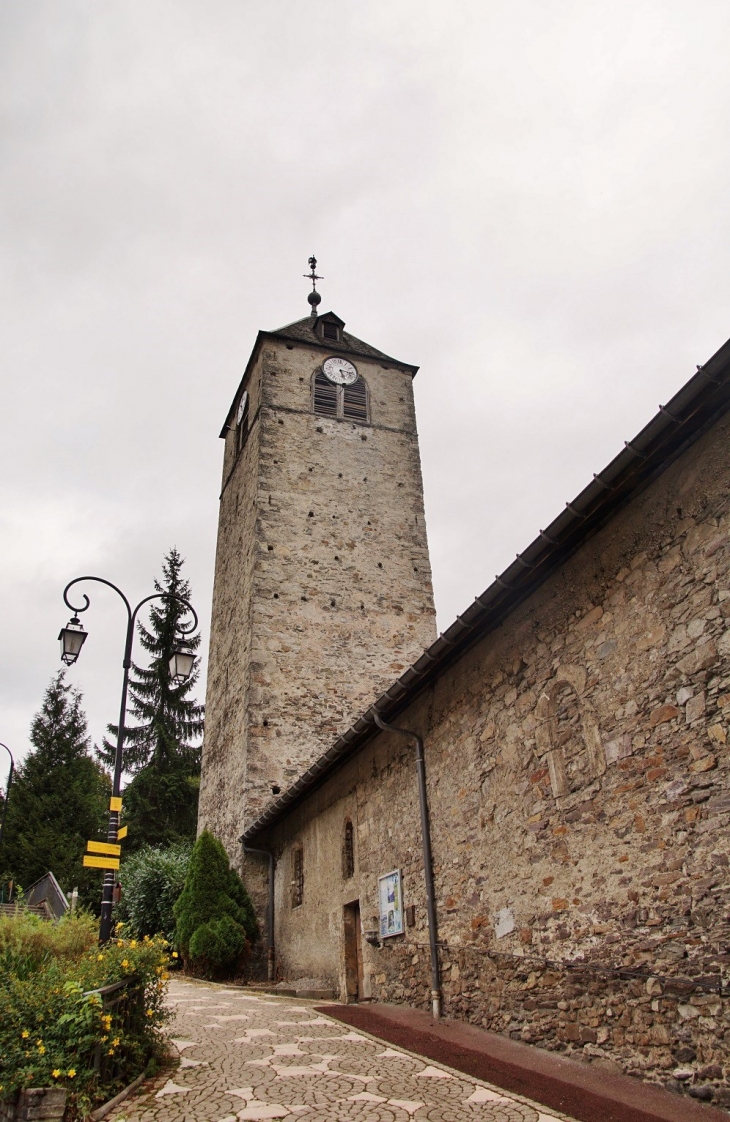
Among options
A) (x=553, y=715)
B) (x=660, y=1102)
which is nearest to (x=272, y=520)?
(x=553, y=715)

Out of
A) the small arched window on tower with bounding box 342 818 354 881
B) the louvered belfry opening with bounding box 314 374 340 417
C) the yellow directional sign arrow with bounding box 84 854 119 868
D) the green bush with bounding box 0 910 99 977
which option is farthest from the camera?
the louvered belfry opening with bounding box 314 374 340 417

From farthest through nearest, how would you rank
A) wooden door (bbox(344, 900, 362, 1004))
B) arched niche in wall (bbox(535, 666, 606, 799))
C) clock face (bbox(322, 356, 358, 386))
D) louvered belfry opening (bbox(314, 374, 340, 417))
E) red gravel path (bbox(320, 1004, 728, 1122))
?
clock face (bbox(322, 356, 358, 386)) → louvered belfry opening (bbox(314, 374, 340, 417)) → wooden door (bbox(344, 900, 362, 1004)) → arched niche in wall (bbox(535, 666, 606, 799)) → red gravel path (bbox(320, 1004, 728, 1122))

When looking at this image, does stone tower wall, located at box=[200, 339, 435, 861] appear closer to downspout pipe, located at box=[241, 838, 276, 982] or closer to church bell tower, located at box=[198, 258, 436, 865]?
church bell tower, located at box=[198, 258, 436, 865]

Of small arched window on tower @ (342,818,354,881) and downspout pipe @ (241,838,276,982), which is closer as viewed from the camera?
small arched window on tower @ (342,818,354,881)

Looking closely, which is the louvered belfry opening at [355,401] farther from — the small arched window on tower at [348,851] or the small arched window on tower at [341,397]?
the small arched window on tower at [348,851]

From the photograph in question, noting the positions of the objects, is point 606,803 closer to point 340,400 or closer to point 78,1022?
point 78,1022

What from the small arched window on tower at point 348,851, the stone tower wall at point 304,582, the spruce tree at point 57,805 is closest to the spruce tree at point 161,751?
the spruce tree at point 57,805

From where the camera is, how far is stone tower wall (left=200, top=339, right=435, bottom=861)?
16656 millimetres

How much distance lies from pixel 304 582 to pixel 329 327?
8951 mm

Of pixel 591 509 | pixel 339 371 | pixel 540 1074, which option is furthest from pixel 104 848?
pixel 339 371

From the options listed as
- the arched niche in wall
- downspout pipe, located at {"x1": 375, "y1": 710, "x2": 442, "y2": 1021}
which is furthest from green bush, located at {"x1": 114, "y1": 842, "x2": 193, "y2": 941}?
the arched niche in wall

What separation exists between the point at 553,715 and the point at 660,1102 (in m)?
2.76

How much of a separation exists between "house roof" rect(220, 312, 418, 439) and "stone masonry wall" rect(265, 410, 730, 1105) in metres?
15.7

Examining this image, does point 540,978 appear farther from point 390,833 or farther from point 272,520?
point 272,520
